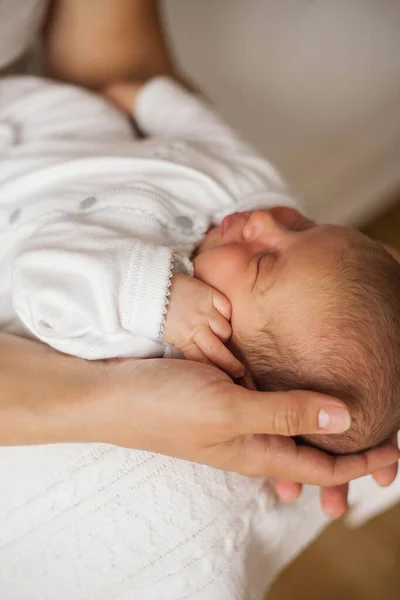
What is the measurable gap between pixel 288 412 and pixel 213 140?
665 mm

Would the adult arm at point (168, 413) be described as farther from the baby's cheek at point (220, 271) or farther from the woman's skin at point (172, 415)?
the baby's cheek at point (220, 271)

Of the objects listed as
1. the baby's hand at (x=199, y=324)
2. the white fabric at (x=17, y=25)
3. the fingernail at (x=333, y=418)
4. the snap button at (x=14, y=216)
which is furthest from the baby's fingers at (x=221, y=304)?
the white fabric at (x=17, y=25)

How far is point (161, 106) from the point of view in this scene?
4.08 feet

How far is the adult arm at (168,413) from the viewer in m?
0.70

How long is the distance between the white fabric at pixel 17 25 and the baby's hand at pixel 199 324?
25.4 inches

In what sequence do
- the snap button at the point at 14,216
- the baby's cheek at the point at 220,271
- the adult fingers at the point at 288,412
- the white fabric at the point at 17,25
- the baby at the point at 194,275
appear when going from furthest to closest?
the white fabric at the point at 17,25, the snap button at the point at 14,216, the baby's cheek at the point at 220,271, the baby at the point at 194,275, the adult fingers at the point at 288,412

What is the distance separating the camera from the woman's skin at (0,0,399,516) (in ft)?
2.31

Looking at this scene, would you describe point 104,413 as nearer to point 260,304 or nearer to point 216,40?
point 260,304

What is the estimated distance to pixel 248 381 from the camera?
2.82ft

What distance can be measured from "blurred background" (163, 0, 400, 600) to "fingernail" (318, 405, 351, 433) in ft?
3.15

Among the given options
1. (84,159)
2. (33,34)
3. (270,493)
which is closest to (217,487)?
(270,493)

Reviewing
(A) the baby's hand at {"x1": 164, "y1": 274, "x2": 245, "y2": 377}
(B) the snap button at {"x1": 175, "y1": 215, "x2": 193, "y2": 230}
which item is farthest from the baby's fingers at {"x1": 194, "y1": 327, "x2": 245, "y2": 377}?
(B) the snap button at {"x1": 175, "y1": 215, "x2": 193, "y2": 230}

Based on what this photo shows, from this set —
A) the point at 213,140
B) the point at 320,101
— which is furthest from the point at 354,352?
the point at 320,101

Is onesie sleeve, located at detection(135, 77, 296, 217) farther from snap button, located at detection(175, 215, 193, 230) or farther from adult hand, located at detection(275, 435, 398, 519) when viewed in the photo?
adult hand, located at detection(275, 435, 398, 519)
